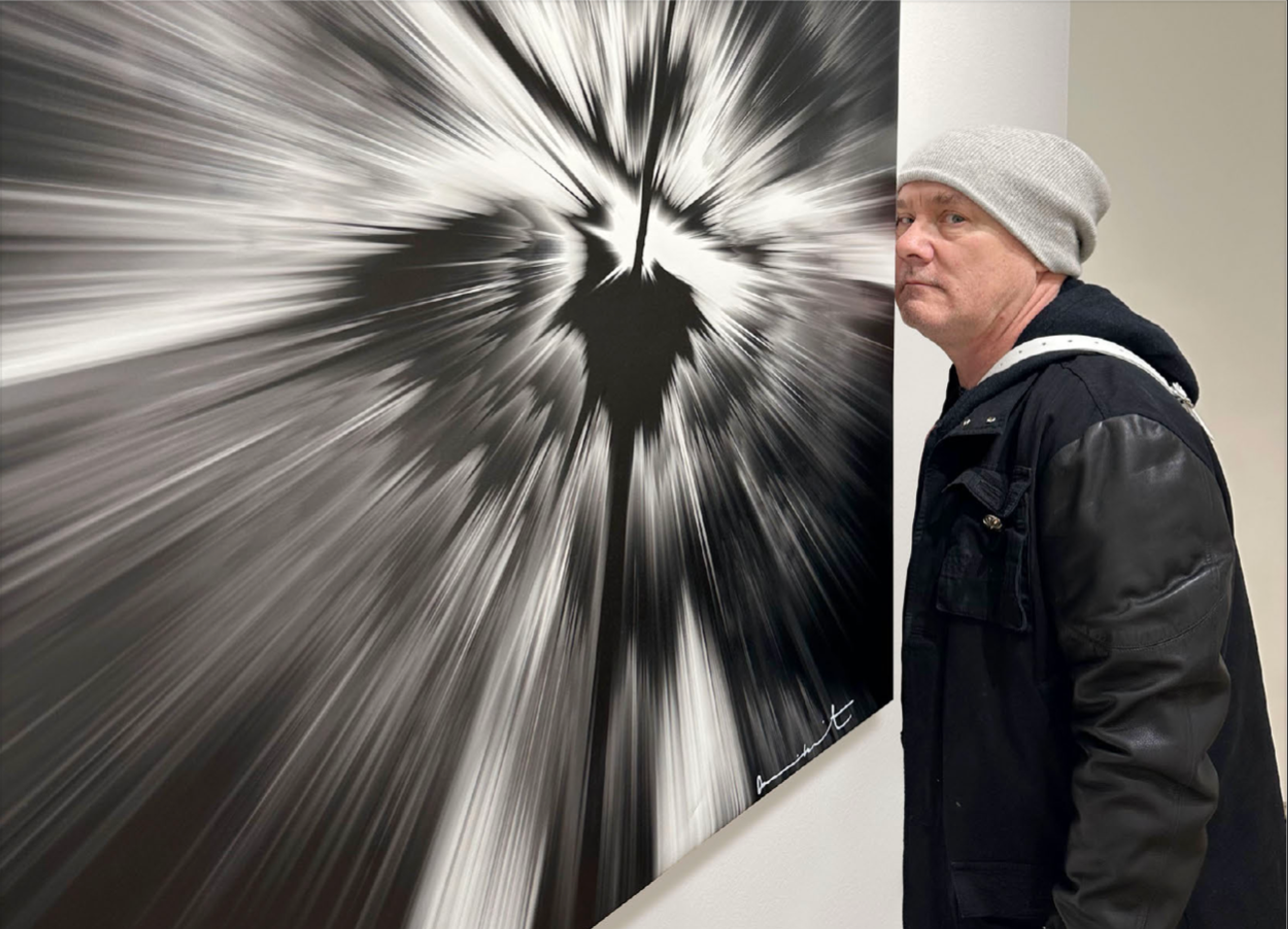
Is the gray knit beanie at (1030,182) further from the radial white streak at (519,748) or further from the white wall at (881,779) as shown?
the radial white streak at (519,748)

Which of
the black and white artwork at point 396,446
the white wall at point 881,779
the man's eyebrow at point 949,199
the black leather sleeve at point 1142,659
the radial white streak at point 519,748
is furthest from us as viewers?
the white wall at point 881,779

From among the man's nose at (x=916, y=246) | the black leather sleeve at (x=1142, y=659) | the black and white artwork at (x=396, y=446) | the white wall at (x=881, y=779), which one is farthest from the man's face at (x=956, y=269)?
the white wall at (x=881, y=779)

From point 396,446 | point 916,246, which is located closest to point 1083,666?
point 916,246

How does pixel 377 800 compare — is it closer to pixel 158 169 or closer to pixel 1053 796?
pixel 158 169

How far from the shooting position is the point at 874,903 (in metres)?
1.89

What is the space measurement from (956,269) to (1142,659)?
51 cm

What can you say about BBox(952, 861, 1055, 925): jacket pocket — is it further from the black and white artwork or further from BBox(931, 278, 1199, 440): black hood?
BBox(931, 278, 1199, 440): black hood

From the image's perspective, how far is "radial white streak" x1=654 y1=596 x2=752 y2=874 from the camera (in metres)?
1.17

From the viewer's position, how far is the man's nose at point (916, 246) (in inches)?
53.9

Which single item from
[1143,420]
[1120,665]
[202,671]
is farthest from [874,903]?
[202,671]

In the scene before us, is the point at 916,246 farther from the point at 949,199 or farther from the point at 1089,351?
the point at 1089,351
